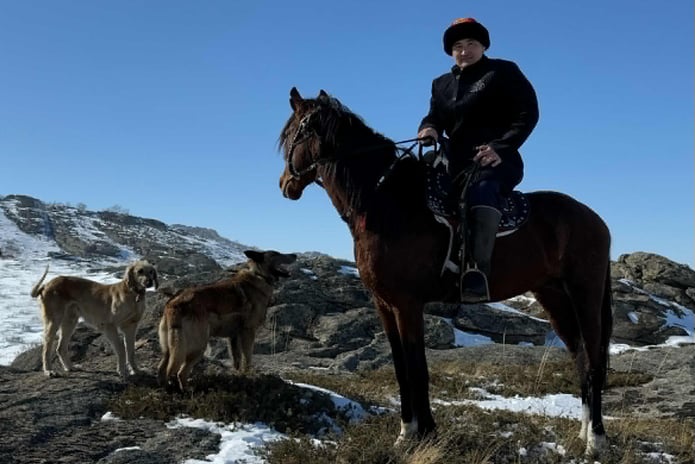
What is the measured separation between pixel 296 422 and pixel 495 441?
2029 mm

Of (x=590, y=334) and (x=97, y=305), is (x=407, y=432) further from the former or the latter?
(x=97, y=305)

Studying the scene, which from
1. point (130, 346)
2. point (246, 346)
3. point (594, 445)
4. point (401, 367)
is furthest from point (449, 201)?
point (130, 346)

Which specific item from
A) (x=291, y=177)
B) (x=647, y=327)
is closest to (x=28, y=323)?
(x=291, y=177)

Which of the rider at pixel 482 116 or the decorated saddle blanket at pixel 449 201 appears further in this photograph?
the rider at pixel 482 116

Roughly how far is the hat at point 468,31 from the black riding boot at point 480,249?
1739mm

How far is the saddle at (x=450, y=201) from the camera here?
211 inches

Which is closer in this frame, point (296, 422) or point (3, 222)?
point (296, 422)

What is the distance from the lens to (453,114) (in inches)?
233

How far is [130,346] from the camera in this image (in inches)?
353

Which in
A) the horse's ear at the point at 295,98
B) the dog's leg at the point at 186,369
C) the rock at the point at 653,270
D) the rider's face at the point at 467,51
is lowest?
the dog's leg at the point at 186,369

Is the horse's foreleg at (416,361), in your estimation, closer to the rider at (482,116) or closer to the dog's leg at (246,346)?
the rider at (482,116)

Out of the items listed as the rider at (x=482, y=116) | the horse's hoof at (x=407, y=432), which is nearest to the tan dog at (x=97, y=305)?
the horse's hoof at (x=407, y=432)

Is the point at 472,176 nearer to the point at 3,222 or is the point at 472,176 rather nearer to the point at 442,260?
the point at 442,260

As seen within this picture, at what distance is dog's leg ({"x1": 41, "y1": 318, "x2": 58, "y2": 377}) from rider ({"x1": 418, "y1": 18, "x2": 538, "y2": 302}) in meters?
6.48
